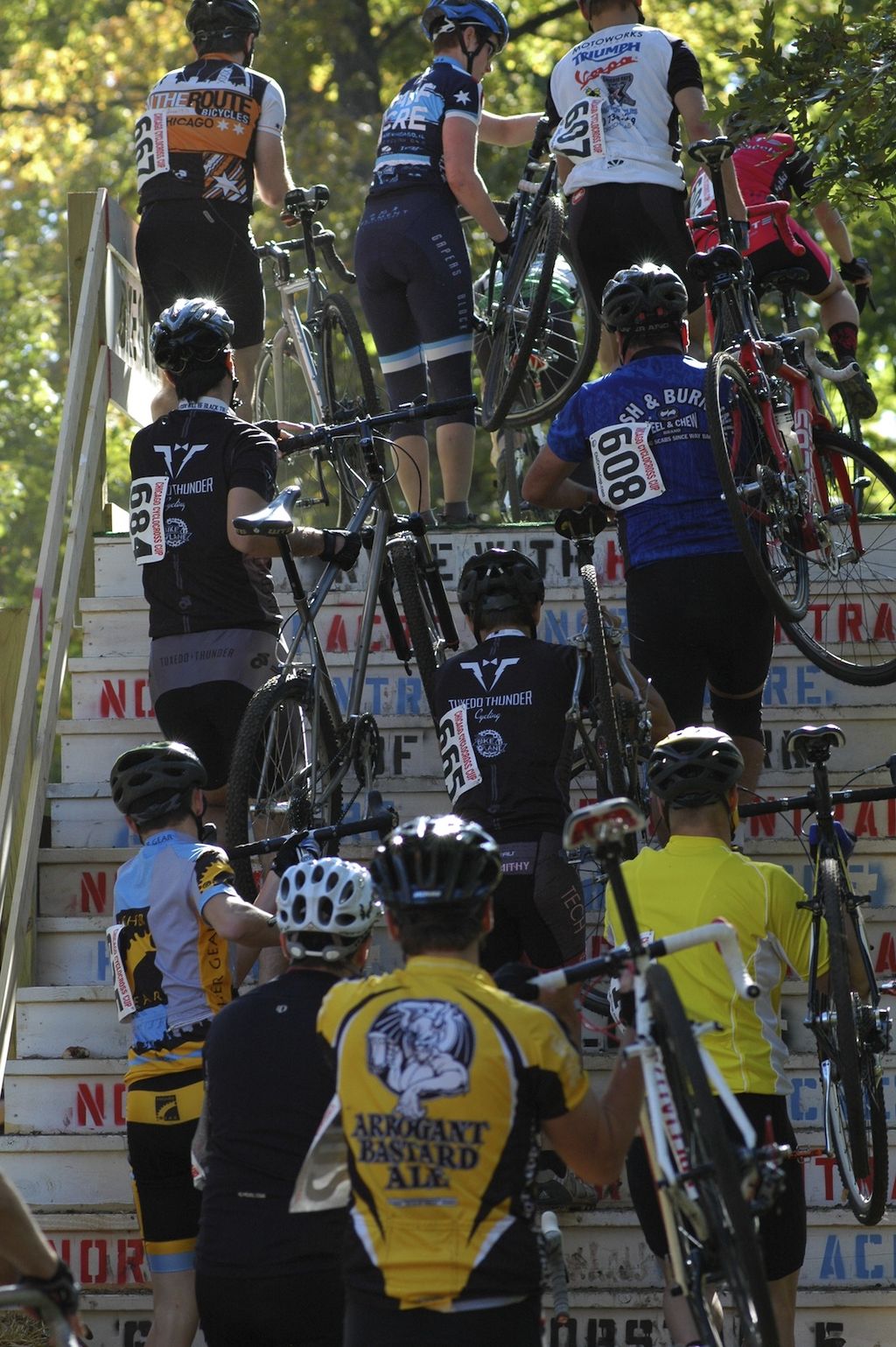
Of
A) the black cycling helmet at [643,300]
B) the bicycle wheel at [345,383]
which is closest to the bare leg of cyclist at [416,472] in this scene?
the bicycle wheel at [345,383]

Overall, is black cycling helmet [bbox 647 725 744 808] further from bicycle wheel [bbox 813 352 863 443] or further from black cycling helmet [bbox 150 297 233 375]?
bicycle wheel [bbox 813 352 863 443]

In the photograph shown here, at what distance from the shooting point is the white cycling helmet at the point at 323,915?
4.59 m

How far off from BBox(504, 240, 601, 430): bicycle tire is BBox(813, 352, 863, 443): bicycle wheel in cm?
107

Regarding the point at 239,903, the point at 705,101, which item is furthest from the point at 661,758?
the point at 705,101

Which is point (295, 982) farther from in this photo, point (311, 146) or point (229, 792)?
point (311, 146)

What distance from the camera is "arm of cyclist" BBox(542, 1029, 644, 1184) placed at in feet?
12.4

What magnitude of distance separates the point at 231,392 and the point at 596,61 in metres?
2.47

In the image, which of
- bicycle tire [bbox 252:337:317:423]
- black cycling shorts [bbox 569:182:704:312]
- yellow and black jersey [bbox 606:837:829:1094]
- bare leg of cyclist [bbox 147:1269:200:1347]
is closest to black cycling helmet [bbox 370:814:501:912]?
yellow and black jersey [bbox 606:837:829:1094]

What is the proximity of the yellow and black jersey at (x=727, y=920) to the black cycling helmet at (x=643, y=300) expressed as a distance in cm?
217

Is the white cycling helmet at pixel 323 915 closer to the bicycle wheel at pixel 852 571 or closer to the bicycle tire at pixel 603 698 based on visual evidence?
the bicycle tire at pixel 603 698

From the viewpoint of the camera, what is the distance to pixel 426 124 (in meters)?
8.88

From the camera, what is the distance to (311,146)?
68.4 feet

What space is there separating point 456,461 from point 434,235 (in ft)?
3.22

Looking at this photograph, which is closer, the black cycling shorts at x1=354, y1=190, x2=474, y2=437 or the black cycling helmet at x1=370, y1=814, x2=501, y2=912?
the black cycling helmet at x1=370, y1=814, x2=501, y2=912
